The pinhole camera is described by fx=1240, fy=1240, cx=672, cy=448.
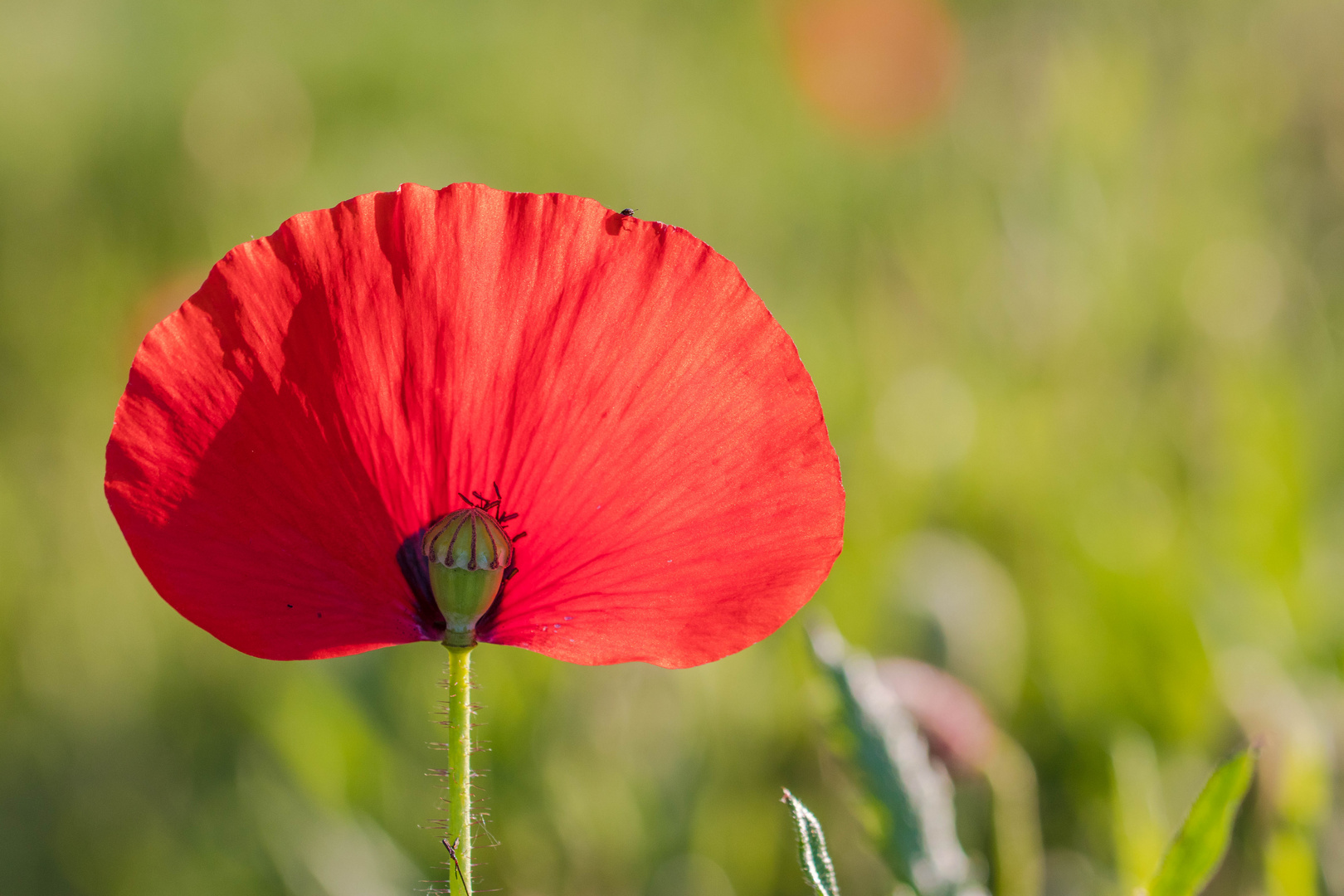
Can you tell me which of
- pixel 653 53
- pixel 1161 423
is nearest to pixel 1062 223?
pixel 1161 423

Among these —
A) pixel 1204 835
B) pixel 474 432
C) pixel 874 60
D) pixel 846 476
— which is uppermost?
pixel 874 60

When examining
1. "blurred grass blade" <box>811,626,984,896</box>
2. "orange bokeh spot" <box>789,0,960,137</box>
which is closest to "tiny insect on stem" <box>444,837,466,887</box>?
"blurred grass blade" <box>811,626,984,896</box>

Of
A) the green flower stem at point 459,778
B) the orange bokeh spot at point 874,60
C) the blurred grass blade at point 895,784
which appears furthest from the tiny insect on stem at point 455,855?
the orange bokeh spot at point 874,60

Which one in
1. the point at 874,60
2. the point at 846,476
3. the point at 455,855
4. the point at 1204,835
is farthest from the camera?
the point at 874,60

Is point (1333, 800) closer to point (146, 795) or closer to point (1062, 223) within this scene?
point (1062, 223)

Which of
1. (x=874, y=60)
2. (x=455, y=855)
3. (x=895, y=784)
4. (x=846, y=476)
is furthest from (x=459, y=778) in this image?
(x=874, y=60)

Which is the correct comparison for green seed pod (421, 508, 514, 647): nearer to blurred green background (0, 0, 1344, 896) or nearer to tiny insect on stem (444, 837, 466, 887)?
tiny insect on stem (444, 837, 466, 887)

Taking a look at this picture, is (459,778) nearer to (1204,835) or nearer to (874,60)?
(1204,835)
